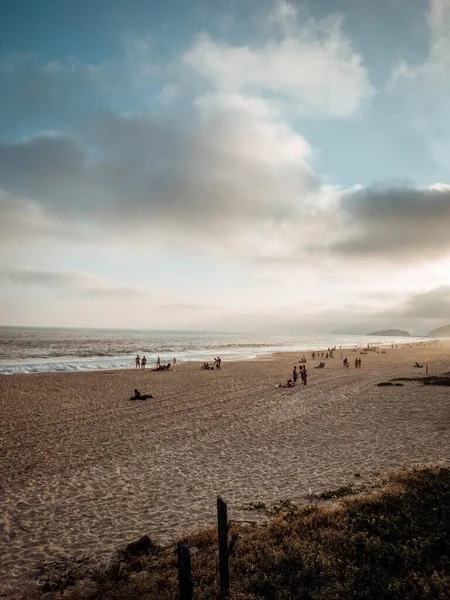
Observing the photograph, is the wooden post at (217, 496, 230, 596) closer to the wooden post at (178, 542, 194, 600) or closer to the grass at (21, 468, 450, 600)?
the grass at (21, 468, 450, 600)

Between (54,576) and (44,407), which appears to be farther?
(44,407)

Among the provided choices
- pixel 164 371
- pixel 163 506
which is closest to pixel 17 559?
pixel 163 506

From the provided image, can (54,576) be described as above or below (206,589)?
below

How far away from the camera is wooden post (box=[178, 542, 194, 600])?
523 centimetres

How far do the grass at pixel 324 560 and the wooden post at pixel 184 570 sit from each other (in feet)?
3.67

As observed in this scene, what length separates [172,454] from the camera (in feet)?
51.3

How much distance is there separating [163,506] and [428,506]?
285 inches

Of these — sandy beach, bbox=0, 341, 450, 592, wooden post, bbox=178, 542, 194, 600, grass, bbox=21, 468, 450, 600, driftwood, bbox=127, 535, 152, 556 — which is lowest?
sandy beach, bbox=0, 341, 450, 592

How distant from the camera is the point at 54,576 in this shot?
25.0 ft

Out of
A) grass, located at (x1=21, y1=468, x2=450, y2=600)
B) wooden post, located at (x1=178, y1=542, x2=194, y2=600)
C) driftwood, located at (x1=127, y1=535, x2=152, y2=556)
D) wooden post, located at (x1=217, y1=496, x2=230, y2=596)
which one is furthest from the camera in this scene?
driftwood, located at (x1=127, y1=535, x2=152, y2=556)

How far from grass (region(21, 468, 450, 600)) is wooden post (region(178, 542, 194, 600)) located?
1120 millimetres

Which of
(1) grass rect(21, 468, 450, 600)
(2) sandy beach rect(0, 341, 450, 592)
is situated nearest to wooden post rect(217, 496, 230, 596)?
(1) grass rect(21, 468, 450, 600)

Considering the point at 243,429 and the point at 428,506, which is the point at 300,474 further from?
the point at 243,429

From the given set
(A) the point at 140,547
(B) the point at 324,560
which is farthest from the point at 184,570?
(A) the point at 140,547
